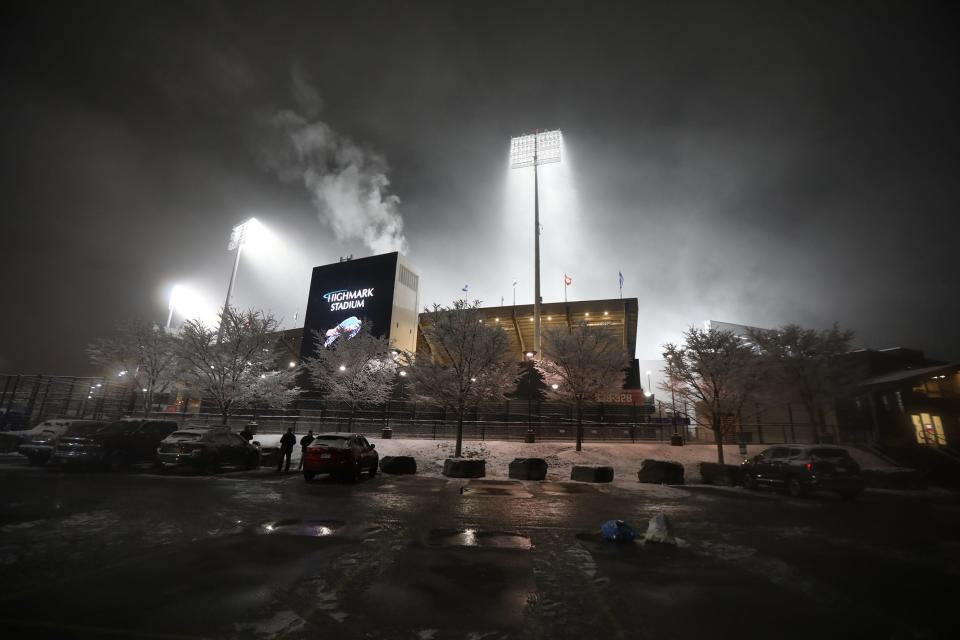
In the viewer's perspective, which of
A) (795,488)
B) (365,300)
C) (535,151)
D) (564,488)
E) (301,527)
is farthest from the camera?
(365,300)

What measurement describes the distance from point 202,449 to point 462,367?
1115cm

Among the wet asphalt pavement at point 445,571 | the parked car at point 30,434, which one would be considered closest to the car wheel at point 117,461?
the parked car at point 30,434

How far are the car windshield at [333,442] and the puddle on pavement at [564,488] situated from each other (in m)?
7.14

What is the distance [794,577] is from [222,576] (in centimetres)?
732

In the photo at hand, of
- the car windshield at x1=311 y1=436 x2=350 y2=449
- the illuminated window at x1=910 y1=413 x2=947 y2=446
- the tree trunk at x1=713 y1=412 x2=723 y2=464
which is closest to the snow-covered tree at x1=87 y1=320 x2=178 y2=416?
the car windshield at x1=311 y1=436 x2=350 y2=449

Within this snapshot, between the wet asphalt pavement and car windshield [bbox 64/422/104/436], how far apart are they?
194 inches

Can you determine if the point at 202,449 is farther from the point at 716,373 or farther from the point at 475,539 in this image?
the point at 716,373

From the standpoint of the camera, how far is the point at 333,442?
14.7m

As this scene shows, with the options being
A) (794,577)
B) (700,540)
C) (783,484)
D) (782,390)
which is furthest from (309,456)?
(782,390)

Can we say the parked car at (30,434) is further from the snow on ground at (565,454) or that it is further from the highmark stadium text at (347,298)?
the highmark stadium text at (347,298)

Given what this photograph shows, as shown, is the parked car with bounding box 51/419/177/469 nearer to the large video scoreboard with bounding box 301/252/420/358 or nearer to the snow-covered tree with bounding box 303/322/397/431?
the snow-covered tree with bounding box 303/322/397/431

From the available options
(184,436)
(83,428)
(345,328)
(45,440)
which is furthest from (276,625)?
(345,328)

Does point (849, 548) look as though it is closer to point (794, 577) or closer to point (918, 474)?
point (794, 577)

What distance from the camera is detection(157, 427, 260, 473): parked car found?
14648 mm
